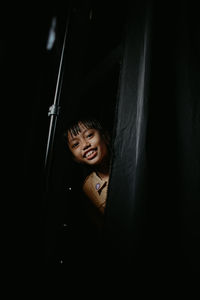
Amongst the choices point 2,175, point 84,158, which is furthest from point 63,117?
point 2,175

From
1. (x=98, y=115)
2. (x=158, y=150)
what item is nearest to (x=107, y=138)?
(x=98, y=115)

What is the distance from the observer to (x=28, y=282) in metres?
1.57

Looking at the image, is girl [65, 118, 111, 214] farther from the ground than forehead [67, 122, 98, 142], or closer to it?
closer to it

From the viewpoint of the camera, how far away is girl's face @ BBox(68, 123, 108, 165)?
1.53 m

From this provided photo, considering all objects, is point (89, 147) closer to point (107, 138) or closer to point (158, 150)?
point (107, 138)

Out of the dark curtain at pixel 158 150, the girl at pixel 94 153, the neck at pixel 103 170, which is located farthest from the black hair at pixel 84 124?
the dark curtain at pixel 158 150

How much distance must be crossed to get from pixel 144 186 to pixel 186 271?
11.6 inches

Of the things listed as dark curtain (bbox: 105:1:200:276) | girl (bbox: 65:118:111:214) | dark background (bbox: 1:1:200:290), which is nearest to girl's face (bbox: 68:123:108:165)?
girl (bbox: 65:118:111:214)

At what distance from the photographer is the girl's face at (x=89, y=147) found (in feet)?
5.03

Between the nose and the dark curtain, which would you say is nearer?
the dark curtain

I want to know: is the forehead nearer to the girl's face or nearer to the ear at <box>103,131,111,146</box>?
the girl's face

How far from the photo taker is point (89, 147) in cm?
154

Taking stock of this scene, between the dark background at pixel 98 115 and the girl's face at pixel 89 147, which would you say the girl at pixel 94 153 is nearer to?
the girl's face at pixel 89 147

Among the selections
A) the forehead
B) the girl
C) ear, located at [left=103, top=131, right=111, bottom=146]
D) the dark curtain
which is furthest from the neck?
the dark curtain
